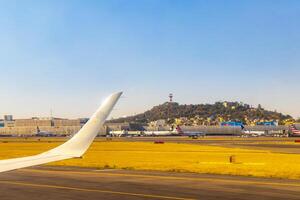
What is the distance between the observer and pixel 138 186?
31.1 meters

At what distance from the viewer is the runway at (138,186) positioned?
26.4 m

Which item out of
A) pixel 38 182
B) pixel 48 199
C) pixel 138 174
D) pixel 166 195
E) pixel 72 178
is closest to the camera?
pixel 48 199

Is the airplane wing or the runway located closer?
the airplane wing

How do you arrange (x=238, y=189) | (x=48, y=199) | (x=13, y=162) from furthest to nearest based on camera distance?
(x=238, y=189)
(x=48, y=199)
(x=13, y=162)

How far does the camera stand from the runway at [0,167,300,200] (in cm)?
2641

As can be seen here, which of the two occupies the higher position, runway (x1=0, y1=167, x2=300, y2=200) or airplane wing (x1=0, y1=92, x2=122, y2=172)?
airplane wing (x1=0, y1=92, x2=122, y2=172)

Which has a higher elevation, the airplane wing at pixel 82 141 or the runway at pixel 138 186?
the airplane wing at pixel 82 141

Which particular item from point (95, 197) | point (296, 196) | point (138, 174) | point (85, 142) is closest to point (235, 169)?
point (138, 174)

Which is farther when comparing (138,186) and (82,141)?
(138,186)

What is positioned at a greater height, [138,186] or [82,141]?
[82,141]

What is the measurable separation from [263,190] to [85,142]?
15.6 metres

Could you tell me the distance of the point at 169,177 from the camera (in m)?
36.6

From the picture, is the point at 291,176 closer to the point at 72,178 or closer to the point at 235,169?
the point at 235,169

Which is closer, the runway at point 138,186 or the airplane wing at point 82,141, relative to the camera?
the airplane wing at point 82,141
